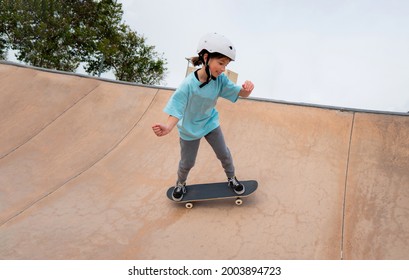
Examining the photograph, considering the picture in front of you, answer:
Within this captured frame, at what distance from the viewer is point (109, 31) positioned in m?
24.1

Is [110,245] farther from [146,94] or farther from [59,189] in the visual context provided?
[146,94]

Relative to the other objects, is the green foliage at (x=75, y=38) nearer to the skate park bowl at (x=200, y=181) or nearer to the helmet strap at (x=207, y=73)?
the skate park bowl at (x=200, y=181)

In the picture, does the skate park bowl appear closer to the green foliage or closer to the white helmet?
the white helmet

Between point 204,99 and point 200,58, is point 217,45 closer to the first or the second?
point 200,58

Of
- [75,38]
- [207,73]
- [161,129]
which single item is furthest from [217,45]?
[75,38]

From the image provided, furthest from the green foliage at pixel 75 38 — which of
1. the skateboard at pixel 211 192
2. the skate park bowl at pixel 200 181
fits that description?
the skateboard at pixel 211 192

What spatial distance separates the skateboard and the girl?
0.26ft

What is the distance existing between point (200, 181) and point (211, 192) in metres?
0.46

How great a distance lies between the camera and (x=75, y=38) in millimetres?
23078

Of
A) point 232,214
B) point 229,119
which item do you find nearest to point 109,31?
point 229,119

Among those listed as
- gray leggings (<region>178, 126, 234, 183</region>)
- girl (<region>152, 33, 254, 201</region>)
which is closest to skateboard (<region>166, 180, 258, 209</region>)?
girl (<region>152, 33, 254, 201</region>)

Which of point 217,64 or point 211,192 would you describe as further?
point 211,192
